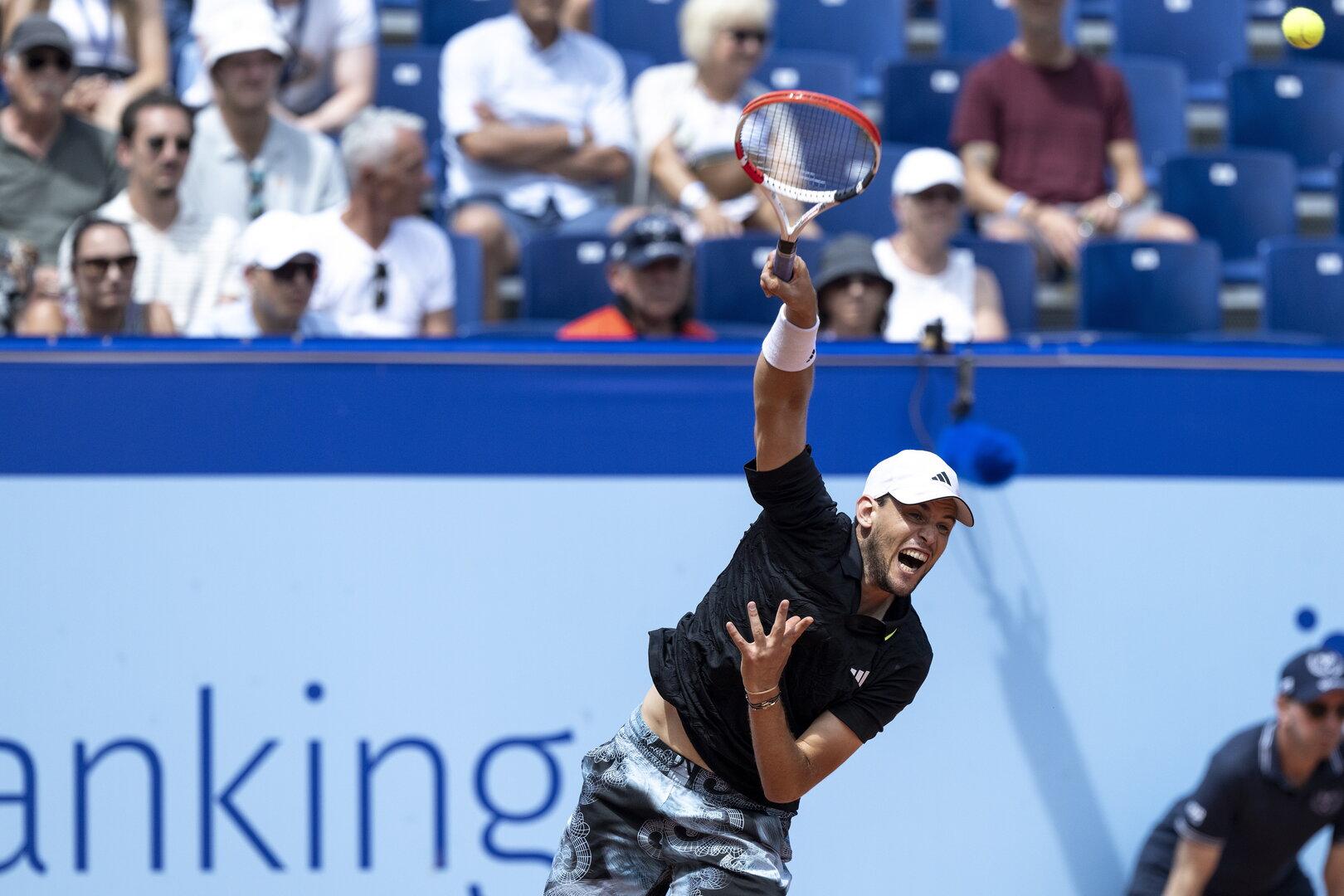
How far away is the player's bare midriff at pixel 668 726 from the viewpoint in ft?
12.0

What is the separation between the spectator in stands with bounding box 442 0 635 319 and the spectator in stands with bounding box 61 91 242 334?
3.86 feet

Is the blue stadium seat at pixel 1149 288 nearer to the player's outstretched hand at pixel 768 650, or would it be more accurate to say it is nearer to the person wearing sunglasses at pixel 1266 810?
the person wearing sunglasses at pixel 1266 810

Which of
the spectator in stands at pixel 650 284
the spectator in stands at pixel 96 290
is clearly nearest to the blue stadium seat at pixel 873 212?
the spectator in stands at pixel 650 284

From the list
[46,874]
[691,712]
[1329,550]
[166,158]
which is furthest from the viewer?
[166,158]

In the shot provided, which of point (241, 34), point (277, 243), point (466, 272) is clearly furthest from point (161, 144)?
point (466, 272)

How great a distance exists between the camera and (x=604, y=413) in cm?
483

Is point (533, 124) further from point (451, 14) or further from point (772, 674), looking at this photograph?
point (772, 674)

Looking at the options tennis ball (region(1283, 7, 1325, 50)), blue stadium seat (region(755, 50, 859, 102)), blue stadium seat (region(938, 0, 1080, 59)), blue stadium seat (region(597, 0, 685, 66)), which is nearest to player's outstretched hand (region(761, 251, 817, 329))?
tennis ball (region(1283, 7, 1325, 50))

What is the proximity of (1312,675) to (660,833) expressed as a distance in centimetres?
191

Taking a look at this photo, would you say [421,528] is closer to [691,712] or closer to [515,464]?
[515,464]

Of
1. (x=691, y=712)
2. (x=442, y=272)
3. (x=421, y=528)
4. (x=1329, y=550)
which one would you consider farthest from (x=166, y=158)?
(x=1329, y=550)

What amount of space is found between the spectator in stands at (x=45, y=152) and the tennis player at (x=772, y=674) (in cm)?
322

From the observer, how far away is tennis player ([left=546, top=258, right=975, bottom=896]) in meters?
3.38

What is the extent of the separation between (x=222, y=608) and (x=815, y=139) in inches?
78.3
